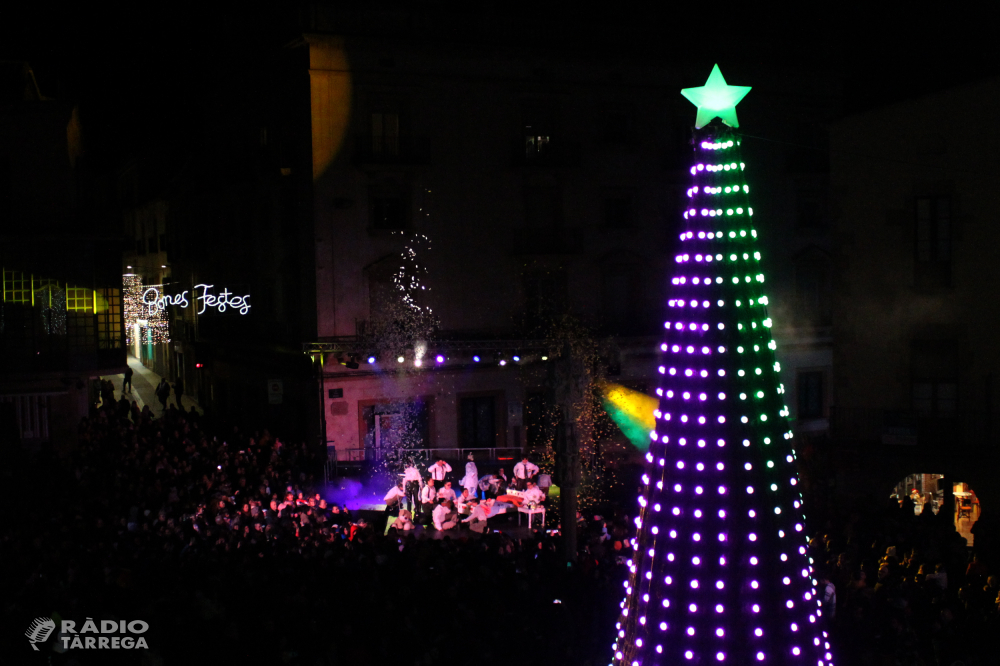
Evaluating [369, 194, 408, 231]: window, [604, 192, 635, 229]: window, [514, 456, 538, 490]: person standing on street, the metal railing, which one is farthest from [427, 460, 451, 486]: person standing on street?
[604, 192, 635, 229]: window

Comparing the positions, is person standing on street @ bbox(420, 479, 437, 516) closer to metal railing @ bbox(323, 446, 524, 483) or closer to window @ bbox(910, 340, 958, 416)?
metal railing @ bbox(323, 446, 524, 483)

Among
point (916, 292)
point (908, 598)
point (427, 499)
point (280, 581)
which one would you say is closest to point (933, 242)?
point (916, 292)

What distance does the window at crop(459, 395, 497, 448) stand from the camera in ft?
85.0

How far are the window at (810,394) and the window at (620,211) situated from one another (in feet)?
25.1

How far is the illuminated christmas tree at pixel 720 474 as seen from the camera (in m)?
5.70

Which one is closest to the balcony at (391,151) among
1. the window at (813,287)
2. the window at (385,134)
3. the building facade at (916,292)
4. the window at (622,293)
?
the window at (385,134)

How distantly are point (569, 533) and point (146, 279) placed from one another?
106 ft

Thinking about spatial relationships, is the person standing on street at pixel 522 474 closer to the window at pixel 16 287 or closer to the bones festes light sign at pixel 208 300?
the bones festes light sign at pixel 208 300

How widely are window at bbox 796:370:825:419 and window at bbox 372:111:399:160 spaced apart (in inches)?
580

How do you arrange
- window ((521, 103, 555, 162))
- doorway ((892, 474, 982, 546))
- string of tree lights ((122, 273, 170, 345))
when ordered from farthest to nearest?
string of tree lights ((122, 273, 170, 345))
window ((521, 103, 555, 162))
doorway ((892, 474, 982, 546))

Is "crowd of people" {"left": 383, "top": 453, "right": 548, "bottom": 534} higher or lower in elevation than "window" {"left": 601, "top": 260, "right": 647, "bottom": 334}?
lower

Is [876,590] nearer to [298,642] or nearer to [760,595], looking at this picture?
[760,595]

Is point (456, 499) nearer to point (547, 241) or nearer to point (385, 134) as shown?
point (547, 241)

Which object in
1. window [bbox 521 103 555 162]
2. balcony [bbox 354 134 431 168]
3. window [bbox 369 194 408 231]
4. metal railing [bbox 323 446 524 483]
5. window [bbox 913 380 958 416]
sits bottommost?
metal railing [bbox 323 446 524 483]
